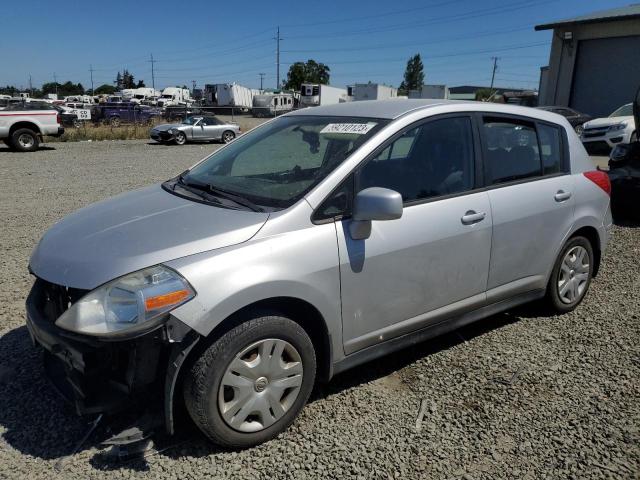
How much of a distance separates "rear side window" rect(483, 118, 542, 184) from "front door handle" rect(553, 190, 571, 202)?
0.21 m

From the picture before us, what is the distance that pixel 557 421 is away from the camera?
280 cm

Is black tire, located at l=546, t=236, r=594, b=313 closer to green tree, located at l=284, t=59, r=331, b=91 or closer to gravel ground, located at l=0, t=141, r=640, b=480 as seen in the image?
gravel ground, located at l=0, t=141, r=640, b=480

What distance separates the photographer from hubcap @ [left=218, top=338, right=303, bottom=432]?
94.7 inches

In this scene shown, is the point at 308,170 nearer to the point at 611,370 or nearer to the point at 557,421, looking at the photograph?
the point at 557,421

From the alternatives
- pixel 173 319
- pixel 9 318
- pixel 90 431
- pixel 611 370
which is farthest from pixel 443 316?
pixel 9 318

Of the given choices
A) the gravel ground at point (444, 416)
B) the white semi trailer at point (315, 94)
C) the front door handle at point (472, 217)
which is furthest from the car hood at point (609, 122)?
the white semi trailer at point (315, 94)

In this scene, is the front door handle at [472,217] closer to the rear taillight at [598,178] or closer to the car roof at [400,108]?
the car roof at [400,108]

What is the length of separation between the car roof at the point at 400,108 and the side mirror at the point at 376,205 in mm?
671

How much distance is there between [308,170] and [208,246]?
865 mm

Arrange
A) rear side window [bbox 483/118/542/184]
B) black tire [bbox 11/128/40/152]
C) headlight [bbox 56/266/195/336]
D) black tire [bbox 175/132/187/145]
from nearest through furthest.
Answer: headlight [bbox 56/266/195/336] < rear side window [bbox 483/118/542/184] < black tire [bbox 11/128/40/152] < black tire [bbox 175/132/187/145]

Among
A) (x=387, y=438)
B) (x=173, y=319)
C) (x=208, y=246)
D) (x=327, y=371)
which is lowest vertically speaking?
(x=387, y=438)

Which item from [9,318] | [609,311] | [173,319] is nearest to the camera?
[173,319]

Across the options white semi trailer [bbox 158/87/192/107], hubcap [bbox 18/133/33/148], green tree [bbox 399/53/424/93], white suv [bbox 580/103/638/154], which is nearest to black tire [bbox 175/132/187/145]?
hubcap [bbox 18/133/33/148]

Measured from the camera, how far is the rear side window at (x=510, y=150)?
3412 mm
